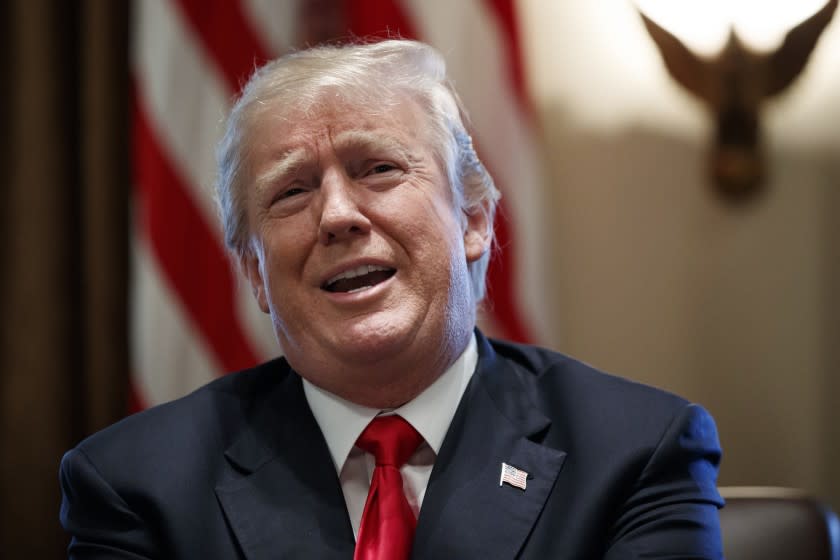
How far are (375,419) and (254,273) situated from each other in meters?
0.38

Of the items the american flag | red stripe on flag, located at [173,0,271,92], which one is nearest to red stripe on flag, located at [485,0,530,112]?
the american flag

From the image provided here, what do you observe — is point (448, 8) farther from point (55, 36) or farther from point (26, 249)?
point (26, 249)

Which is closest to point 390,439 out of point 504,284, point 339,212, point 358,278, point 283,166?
point 358,278

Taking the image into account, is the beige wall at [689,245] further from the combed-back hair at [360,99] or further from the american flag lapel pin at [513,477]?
the american flag lapel pin at [513,477]

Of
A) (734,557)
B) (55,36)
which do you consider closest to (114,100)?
(55,36)

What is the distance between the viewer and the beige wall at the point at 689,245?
2.76m

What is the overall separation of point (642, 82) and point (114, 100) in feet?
5.10

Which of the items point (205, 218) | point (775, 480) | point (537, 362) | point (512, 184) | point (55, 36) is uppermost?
point (55, 36)

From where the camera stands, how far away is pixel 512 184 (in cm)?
274

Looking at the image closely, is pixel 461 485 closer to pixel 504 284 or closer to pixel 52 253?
pixel 504 284

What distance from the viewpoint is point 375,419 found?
162cm

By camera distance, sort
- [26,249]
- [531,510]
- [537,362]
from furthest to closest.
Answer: [26,249] → [537,362] → [531,510]

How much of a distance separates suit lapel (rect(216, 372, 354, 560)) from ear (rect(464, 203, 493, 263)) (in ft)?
1.35

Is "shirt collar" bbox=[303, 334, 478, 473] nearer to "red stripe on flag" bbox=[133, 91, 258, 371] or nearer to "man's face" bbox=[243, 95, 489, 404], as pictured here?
"man's face" bbox=[243, 95, 489, 404]
